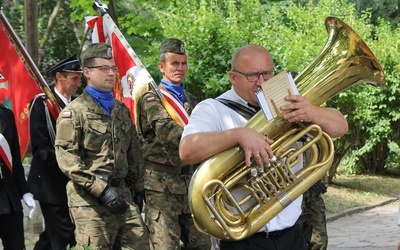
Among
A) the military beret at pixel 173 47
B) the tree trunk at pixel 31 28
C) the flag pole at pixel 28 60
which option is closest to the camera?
the military beret at pixel 173 47

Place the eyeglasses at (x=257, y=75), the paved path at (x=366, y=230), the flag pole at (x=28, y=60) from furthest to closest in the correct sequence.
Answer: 1. the paved path at (x=366, y=230)
2. the flag pole at (x=28, y=60)
3. the eyeglasses at (x=257, y=75)

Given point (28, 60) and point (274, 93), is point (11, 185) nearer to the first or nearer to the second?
point (28, 60)

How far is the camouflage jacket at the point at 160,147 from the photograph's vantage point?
6535 mm

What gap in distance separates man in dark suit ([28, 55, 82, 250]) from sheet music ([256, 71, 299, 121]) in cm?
320

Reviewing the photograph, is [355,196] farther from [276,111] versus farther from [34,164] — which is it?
[276,111]

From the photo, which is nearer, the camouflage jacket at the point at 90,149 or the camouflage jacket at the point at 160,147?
the camouflage jacket at the point at 90,149

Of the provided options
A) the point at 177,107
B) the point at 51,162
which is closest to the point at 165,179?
the point at 177,107

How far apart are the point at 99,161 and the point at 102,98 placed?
0.48 meters

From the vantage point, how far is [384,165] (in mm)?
20031

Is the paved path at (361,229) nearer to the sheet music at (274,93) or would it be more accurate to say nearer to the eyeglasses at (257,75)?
the eyeglasses at (257,75)

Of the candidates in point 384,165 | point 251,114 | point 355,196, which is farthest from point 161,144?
point 384,165

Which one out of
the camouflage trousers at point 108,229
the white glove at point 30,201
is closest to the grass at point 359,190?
the white glove at point 30,201

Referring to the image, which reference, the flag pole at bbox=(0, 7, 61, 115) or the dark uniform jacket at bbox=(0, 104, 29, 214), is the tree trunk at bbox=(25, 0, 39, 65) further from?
the dark uniform jacket at bbox=(0, 104, 29, 214)

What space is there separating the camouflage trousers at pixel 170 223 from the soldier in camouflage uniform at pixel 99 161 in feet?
1.57
